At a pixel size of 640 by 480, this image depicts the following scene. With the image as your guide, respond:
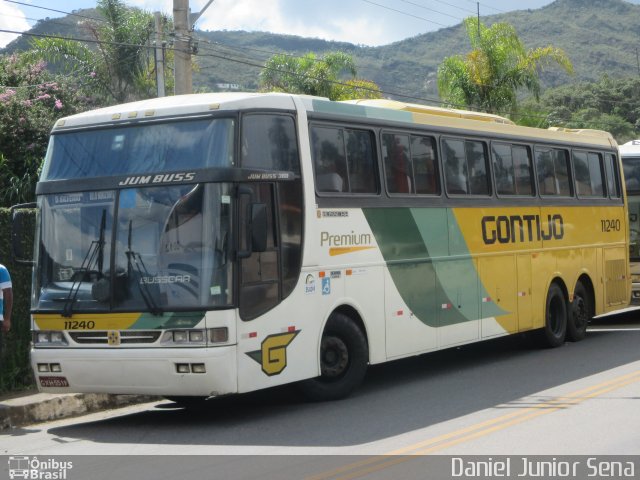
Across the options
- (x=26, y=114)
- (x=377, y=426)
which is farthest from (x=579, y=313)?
(x=26, y=114)

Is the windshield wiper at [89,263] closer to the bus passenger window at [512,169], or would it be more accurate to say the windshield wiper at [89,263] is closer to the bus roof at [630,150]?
the bus passenger window at [512,169]

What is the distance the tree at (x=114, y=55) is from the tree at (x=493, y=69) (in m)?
10.2

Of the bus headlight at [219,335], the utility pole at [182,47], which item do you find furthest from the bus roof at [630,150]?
the bus headlight at [219,335]

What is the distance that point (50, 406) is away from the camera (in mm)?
11602

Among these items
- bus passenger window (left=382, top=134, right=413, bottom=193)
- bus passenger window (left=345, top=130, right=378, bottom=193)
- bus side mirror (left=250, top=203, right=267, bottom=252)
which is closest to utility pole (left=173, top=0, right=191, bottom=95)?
bus passenger window (left=382, top=134, right=413, bottom=193)

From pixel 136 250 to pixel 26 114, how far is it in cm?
1434

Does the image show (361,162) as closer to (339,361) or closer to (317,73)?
(339,361)

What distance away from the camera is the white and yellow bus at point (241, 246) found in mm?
10094

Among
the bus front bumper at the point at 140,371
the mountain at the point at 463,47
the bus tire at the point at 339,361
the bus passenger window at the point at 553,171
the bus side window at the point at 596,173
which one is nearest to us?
the bus front bumper at the point at 140,371

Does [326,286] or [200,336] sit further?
[326,286]

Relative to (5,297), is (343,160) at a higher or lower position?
higher
